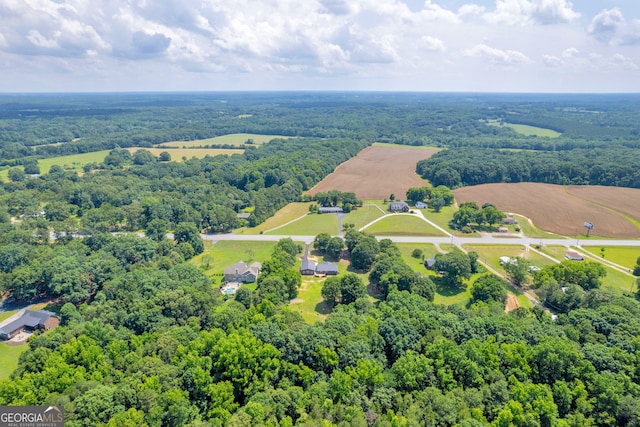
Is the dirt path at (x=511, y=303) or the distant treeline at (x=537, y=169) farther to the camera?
the distant treeline at (x=537, y=169)

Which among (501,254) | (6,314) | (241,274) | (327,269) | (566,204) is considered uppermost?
(566,204)

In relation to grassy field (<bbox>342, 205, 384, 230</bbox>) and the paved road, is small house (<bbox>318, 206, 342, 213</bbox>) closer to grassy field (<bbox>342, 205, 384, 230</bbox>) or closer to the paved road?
grassy field (<bbox>342, 205, 384, 230</bbox>)

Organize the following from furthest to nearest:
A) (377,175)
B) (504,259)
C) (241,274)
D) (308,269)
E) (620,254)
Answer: (377,175) < (620,254) < (504,259) < (308,269) < (241,274)

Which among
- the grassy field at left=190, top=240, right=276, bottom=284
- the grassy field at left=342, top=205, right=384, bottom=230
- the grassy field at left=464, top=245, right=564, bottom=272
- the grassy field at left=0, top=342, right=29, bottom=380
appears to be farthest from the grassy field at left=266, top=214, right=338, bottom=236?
the grassy field at left=0, top=342, right=29, bottom=380

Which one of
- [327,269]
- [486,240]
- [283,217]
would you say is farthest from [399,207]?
[327,269]

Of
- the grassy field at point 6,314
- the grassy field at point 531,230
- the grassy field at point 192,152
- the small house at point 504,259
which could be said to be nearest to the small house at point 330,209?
the grassy field at point 531,230

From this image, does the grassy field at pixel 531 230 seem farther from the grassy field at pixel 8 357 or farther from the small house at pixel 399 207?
the grassy field at pixel 8 357

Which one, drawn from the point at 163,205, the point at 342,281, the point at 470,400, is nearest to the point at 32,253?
the point at 163,205

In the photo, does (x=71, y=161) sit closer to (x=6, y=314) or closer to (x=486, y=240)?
(x=6, y=314)
